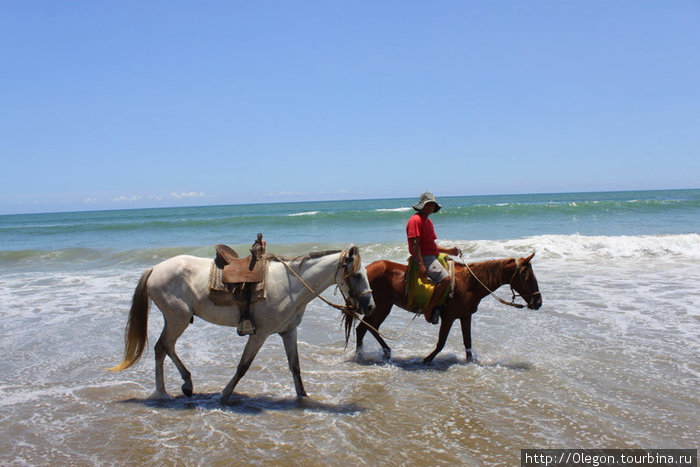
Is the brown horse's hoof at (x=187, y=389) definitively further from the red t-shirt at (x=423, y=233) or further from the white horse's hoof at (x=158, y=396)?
the red t-shirt at (x=423, y=233)

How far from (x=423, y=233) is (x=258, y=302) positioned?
231cm

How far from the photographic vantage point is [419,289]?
5.88 m

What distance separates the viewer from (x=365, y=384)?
5.10m

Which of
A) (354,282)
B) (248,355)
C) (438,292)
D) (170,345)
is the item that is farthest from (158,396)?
(438,292)

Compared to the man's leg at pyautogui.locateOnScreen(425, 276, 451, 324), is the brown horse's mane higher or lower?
higher

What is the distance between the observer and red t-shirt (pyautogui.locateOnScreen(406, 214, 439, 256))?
18.3ft

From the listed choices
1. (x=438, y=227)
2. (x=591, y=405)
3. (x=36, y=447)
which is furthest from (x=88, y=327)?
(x=438, y=227)

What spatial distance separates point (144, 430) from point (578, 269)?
37.8 ft

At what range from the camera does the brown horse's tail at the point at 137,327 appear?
4.69 meters

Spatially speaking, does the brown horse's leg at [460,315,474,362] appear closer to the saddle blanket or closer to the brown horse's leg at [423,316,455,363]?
the brown horse's leg at [423,316,455,363]

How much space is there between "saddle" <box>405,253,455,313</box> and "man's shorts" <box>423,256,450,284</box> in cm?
8

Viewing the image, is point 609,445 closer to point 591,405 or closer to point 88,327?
point 591,405

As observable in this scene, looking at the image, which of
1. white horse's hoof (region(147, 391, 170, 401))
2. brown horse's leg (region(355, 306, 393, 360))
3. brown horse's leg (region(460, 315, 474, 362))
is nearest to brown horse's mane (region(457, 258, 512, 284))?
brown horse's leg (region(460, 315, 474, 362))

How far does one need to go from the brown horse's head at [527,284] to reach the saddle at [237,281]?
10.3ft
